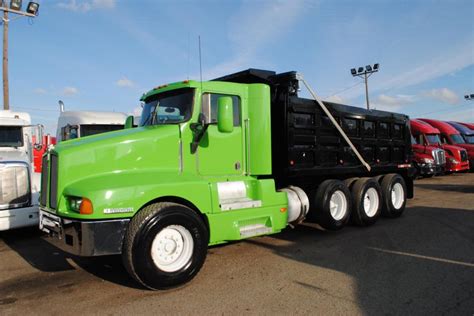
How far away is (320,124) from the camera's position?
7383mm

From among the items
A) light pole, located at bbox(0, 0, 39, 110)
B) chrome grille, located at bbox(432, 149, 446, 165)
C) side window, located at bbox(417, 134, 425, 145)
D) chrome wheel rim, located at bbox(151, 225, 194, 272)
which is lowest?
chrome wheel rim, located at bbox(151, 225, 194, 272)

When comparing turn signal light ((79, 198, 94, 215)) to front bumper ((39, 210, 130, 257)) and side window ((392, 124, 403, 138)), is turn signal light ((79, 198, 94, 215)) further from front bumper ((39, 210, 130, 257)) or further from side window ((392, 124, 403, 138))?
side window ((392, 124, 403, 138))

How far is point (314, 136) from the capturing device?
7.25 metres

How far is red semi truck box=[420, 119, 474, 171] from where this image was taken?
2162 cm

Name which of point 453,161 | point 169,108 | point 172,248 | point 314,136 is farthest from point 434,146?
point 172,248

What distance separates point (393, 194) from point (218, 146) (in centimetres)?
541

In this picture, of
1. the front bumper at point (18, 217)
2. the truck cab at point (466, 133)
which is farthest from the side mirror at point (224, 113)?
the truck cab at point (466, 133)

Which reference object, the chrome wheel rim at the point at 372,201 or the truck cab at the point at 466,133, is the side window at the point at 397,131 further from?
the truck cab at the point at 466,133

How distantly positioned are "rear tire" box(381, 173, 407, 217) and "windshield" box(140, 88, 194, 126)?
17.9ft

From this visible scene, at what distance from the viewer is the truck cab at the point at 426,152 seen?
1764 cm

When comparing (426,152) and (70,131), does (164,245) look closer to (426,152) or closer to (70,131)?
(70,131)

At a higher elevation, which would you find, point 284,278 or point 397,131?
point 397,131

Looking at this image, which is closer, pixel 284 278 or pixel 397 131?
pixel 284 278

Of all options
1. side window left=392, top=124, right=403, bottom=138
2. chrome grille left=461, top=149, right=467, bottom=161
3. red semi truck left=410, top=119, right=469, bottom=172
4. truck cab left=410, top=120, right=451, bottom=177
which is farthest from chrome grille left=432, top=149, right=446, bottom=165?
side window left=392, top=124, right=403, bottom=138
